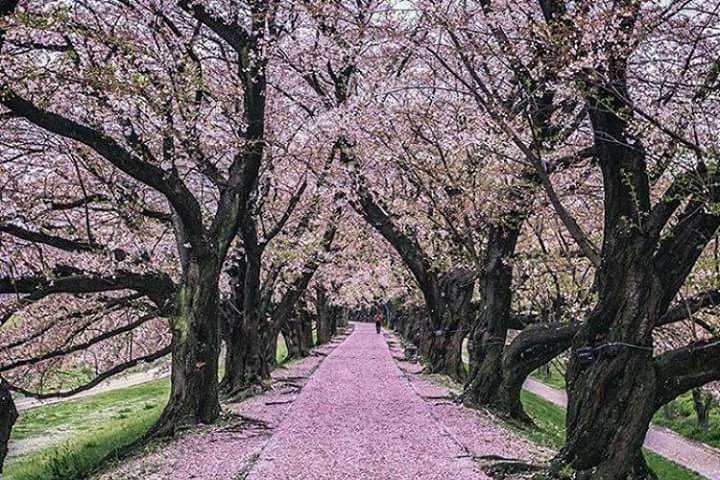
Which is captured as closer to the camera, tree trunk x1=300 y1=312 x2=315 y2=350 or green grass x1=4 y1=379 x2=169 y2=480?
green grass x1=4 y1=379 x2=169 y2=480

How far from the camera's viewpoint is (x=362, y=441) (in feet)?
40.9

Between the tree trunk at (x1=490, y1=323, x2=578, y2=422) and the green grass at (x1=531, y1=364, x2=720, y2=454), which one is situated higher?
the tree trunk at (x1=490, y1=323, x2=578, y2=422)

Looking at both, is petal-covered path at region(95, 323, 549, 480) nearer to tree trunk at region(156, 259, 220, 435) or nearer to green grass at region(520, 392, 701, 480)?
tree trunk at region(156, 259, 220, 435)

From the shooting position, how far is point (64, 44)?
12.3m

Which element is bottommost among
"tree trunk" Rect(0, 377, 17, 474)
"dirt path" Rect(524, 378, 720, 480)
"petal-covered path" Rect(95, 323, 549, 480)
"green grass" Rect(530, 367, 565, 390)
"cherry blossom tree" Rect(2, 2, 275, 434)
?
"dirt path" Rect(524, 378, 720, 480)

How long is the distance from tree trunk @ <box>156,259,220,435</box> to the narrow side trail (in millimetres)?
1589

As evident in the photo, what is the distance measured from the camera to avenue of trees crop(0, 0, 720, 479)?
8.24 metres

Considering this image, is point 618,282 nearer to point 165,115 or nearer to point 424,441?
point 424,441

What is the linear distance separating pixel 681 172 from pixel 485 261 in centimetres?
925

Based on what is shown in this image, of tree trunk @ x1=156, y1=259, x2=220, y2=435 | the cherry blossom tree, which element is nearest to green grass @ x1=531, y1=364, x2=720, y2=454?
tree trunk @ x1=156, y1=259, x2=220, y2=435

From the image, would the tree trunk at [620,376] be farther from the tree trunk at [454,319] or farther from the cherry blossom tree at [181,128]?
the tree trunk at [454,319]

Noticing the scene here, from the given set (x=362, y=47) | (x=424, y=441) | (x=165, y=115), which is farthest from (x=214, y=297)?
(x=362, y=47)

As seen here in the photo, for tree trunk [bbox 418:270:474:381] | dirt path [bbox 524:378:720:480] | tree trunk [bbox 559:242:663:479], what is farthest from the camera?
tree trunk [bbox 418:270:474:381]

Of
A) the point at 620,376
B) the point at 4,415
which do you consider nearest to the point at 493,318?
the point at 620,376
